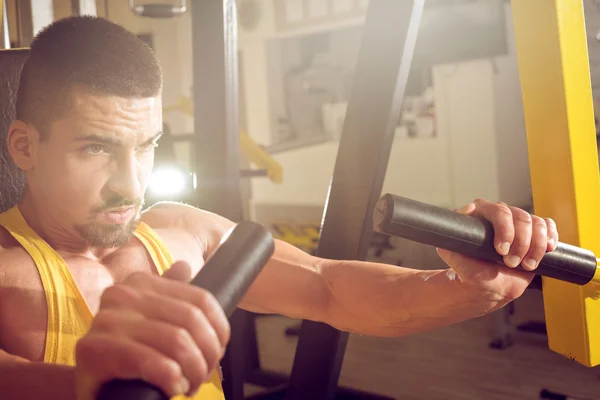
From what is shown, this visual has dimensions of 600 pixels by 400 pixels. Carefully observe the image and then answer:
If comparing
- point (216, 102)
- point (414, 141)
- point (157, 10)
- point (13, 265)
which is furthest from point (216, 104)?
point (414, 141)

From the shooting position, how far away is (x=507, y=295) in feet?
1.80

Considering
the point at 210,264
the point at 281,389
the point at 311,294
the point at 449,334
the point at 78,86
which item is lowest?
the point at 449,334

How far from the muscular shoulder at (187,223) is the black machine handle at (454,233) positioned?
0.28 metres

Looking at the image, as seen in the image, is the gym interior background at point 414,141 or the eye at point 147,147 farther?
the gym interior background at point 414,141

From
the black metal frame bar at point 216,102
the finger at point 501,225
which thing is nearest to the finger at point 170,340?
the finger at point 501,225

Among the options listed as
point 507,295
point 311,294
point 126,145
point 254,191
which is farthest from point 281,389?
point 254,191

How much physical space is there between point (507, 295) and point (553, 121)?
30 centimetres

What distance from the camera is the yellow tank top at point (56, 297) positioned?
459 mm

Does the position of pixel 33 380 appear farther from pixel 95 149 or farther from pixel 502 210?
pixel 502 210

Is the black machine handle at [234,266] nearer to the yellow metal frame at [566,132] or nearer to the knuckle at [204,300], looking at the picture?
the knuckle at [204,300]

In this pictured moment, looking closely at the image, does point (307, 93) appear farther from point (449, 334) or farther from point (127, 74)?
point (127, 74)

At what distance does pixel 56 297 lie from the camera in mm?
468

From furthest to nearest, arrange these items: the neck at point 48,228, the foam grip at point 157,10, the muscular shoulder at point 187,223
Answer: the foam grip at point 157,10 → the muscular shoulder at point 187,223 → the neck at point 48,228

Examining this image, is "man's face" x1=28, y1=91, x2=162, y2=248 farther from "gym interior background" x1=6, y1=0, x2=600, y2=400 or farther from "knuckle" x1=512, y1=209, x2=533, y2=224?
"gym interior background" x1=6, y1=0, x2=600, y2=400
